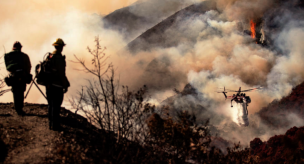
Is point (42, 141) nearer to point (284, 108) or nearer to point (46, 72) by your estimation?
point (46, 72)

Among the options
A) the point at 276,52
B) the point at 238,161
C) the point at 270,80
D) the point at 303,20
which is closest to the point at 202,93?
the point at 270,80

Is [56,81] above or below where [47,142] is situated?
above

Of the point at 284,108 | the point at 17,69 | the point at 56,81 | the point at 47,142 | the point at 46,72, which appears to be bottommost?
the point at 47,142

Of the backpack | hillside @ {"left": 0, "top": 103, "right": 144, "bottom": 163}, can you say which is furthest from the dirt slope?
the backpack

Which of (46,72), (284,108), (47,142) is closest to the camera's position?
(47,142)

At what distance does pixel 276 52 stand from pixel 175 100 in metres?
47.7

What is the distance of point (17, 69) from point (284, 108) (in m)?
117

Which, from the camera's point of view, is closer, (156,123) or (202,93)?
(156,123)

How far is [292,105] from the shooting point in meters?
106

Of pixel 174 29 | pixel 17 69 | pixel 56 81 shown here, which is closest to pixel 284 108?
pixel 174 29

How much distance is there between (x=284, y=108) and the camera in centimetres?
10538

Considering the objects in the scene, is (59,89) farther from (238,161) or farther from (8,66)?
(238,161)

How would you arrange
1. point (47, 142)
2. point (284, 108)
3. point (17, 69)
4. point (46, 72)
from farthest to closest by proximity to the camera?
1. point (284, 108)
2. point (17, 69)
3. point (46, 72)
4. point (47, 142)

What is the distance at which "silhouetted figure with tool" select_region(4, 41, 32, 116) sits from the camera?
801 centimetres
